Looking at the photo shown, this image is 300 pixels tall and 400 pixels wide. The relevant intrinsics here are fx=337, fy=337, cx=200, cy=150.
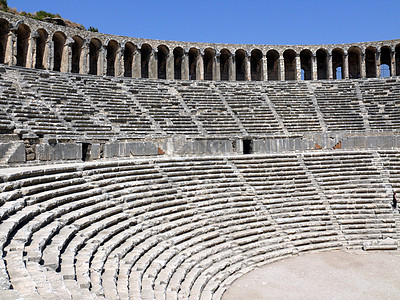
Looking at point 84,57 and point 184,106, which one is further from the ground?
point 84,57

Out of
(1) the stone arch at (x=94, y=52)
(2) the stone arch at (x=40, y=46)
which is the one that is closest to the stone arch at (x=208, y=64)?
(1) the stone arch at (x=94, y=52)

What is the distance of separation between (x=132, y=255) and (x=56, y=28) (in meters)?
22.3

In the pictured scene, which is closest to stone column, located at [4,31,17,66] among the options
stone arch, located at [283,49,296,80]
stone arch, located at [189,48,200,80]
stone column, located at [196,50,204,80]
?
stone arch, located at [189,48,200,80]

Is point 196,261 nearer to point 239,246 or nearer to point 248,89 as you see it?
point 239,246

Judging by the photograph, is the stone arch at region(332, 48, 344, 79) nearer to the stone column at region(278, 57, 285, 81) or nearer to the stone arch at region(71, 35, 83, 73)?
the stone column at region(278, 57, 285, 81)

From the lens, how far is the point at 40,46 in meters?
25.3

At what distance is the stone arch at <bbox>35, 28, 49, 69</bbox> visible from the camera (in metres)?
24.3

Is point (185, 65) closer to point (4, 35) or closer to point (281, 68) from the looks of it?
point (281, 68)

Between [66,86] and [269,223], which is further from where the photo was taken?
[66,86]

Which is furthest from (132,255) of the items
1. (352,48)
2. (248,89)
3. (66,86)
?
(352,48)

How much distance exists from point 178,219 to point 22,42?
21300 millimetres

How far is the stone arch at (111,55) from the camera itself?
27534 millimetres

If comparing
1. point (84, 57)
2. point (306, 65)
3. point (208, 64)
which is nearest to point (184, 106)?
point (84, 57)

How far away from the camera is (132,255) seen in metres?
7.60
